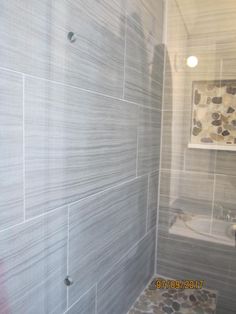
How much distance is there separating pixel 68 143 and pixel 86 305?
2.09 ft

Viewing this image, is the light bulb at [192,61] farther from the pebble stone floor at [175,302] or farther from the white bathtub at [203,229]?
the pebble stone floor at [175,302]

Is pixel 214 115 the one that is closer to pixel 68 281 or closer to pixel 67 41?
pixel 67 41


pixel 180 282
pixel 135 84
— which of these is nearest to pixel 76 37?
pixel 135 84

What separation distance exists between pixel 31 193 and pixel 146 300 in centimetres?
114

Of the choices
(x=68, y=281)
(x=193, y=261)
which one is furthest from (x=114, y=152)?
(x=193, y=261)

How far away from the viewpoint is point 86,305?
1.06m

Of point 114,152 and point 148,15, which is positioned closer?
point 114,152

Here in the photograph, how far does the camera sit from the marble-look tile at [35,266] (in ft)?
2.28

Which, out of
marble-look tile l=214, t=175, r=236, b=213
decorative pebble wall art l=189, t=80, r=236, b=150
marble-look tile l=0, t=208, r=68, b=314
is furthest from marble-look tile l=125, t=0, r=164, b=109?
marble-look tile l=0, t=208, r=68, b=314

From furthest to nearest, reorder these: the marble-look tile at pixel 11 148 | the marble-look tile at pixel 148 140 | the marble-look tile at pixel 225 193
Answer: the marble-look tile at pixel 225 193
the marble-look tile at pixel 148 140
the marble-look tile at pixel 11 148

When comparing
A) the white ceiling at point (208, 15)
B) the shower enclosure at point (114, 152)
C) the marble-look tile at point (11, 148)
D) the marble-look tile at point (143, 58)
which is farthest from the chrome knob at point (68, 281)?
the white ceiling at point (208, 15)

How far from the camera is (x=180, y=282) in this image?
1.70 metres

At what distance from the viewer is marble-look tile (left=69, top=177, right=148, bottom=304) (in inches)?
38.1

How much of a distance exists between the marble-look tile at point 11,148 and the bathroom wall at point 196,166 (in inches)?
44.3
